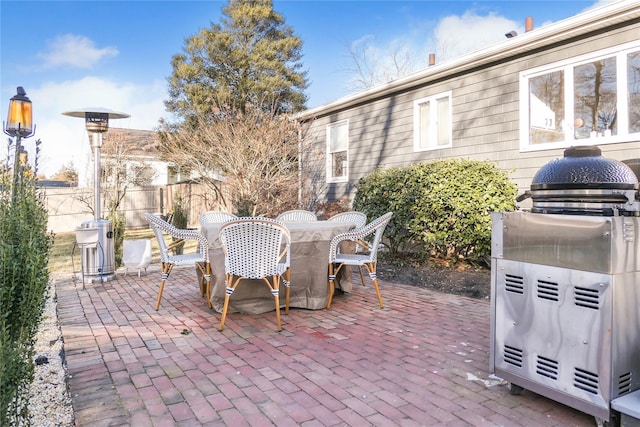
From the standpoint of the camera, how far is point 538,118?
6.35m

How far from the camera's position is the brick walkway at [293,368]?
2.15 meters

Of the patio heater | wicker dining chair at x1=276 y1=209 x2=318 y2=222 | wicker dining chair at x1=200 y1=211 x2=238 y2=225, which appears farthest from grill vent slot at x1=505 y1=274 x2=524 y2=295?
the patio heater

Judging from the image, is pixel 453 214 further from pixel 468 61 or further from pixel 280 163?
pixel 280 163

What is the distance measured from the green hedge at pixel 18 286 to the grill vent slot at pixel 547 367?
2.40 metres

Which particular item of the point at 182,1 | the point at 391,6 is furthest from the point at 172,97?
the point at 391,6

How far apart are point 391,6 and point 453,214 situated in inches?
469

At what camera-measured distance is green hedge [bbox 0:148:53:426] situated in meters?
1.60

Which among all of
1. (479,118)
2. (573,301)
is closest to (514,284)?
(573,301)

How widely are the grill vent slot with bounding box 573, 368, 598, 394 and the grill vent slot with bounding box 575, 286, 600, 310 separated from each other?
32 cm

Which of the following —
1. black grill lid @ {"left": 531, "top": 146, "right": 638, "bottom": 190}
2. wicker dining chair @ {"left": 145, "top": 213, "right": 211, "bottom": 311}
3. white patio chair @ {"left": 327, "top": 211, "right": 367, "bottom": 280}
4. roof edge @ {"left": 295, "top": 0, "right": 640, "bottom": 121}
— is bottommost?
wicker dining chair @ {"left": 145, "top": 213, "right": 211, "bottom": 311}

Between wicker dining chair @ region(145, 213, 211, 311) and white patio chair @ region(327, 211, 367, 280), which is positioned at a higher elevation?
white patio chair @ region(327, 211, 367, 280)

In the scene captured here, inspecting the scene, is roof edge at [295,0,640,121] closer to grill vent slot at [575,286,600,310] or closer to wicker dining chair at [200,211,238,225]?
wicker dining chair at [200,211,238,225]

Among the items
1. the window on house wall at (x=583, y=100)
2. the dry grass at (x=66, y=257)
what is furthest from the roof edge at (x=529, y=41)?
the dry grass at (x=66, y=257)

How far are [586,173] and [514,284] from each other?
27.0 inches
